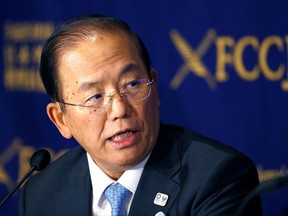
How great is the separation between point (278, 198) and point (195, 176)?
0.78 metres

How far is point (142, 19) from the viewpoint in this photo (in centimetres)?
254

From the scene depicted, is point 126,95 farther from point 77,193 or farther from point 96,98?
point 77,193

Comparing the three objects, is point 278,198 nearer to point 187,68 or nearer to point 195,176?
point 187,68

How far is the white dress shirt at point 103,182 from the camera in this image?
6.20 ft

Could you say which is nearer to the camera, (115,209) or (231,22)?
(115,209)

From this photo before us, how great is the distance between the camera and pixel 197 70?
247cm

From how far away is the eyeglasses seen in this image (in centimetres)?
175

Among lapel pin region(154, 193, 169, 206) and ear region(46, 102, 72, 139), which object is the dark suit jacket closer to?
lapel pin region(154, 193, 169, 206)

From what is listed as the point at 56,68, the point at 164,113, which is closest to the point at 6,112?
the point at 164,113

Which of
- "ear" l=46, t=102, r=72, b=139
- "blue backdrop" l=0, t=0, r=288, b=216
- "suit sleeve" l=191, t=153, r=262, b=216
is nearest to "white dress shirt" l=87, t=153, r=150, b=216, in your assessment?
"ear" l=46, t=102, r=72, b=139

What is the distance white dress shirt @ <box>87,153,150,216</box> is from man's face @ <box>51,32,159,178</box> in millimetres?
65

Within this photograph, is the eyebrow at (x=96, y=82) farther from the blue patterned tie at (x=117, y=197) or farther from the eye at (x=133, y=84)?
the blue patterned tie at (x=117, y=197)

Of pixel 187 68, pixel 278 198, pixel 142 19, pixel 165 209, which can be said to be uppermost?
pixel 142 19

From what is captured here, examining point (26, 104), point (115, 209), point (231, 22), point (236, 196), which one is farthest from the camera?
point (26, 104)
